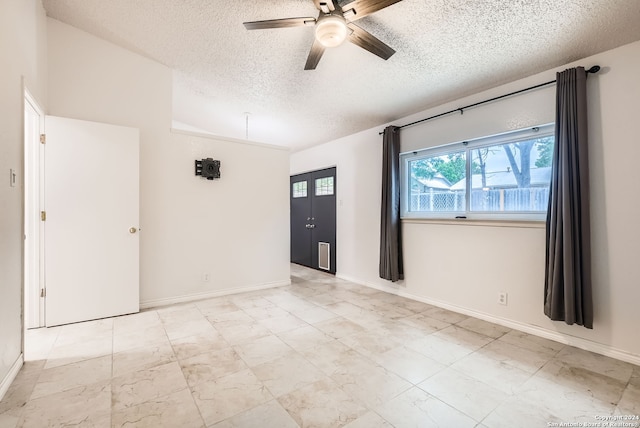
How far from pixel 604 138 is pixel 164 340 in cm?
413

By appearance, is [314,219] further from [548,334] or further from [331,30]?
[331,30]

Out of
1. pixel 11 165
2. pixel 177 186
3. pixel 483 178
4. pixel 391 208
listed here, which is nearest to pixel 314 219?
pixel 391 208

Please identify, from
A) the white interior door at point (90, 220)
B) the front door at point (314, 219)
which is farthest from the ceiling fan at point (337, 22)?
the front door at point (314, 219)

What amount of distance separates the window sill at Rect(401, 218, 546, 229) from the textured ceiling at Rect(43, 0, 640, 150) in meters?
1.44

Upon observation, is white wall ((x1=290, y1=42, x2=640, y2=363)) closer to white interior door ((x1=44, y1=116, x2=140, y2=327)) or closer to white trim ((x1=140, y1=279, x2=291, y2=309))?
white trim ((x1=140, y1=279, x2=291, y2=309))

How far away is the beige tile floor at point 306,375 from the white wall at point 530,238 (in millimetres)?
278

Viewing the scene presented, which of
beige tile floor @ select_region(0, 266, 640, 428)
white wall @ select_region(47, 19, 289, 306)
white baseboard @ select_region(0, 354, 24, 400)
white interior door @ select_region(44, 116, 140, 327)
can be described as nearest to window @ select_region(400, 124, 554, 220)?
beige tile floor @ select_region(0, 266, 640, 428)

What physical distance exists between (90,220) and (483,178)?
423 centimetres

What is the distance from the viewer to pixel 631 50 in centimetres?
221

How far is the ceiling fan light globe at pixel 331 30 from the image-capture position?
182 centimetres

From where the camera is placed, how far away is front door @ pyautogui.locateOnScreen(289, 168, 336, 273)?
527 centimetres

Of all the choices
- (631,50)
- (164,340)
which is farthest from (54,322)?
(631,50)

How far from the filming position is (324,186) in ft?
17.9

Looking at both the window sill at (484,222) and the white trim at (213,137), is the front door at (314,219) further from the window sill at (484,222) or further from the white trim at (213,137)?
the window sill at (484,222)
